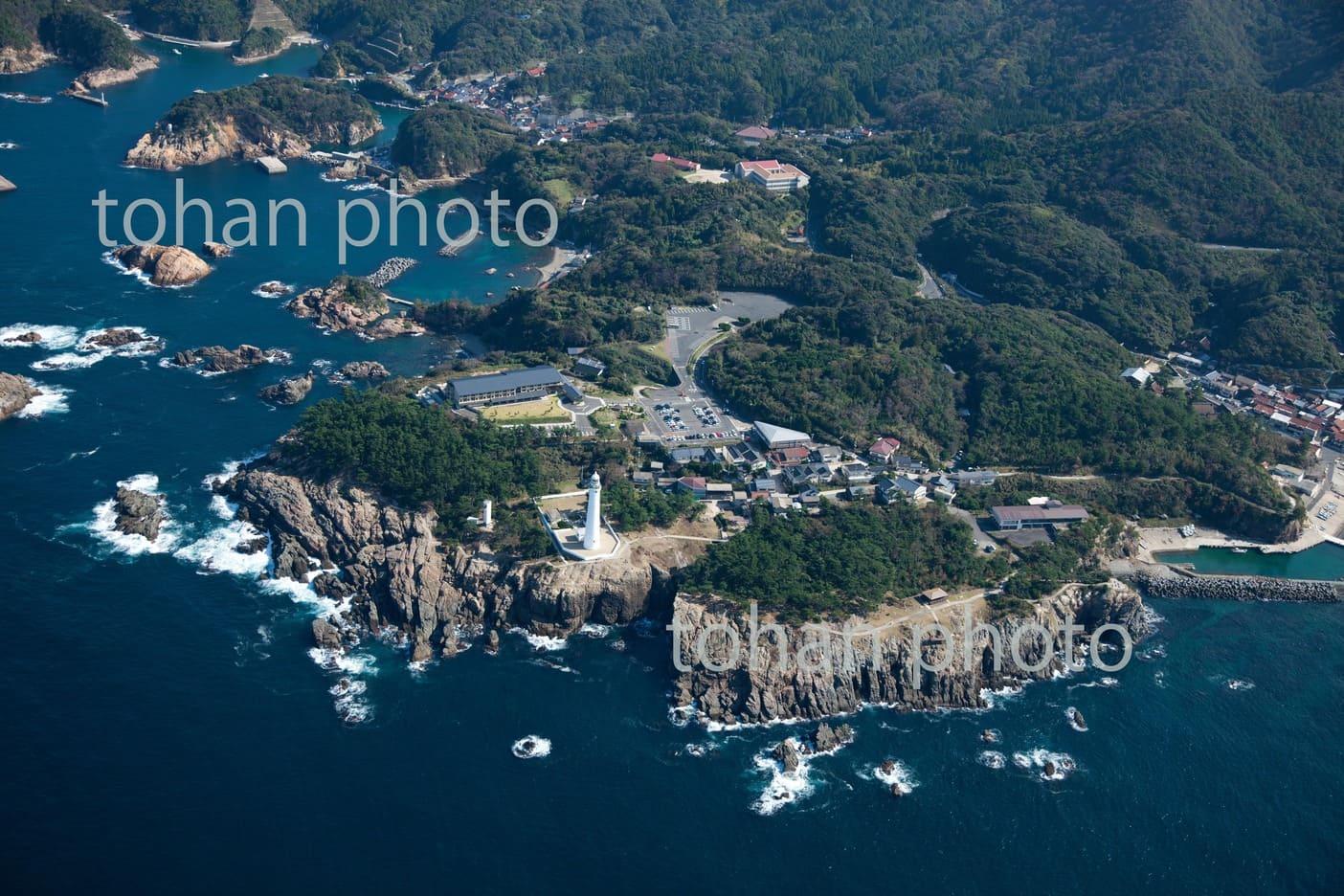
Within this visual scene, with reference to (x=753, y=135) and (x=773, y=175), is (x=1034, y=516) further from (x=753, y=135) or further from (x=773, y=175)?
(x=753, y=135)

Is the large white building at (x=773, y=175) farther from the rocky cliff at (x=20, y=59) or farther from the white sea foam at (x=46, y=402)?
the rocky cliff at (x=20, y=59)

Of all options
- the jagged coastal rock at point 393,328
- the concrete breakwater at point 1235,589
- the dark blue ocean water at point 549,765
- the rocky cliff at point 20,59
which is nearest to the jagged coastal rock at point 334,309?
the jagged coastal rock at point 393,328

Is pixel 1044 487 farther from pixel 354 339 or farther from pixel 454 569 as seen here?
pixel 354 339

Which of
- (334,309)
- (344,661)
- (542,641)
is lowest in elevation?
(344,661)

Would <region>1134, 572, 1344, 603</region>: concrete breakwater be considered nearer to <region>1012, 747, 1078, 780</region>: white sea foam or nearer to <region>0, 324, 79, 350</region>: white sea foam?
<region>1012, 747, 1078, 780</region>: white sea foam

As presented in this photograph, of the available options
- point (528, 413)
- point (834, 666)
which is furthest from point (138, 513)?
point (834, 666)

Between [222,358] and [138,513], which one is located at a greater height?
[222,358]
